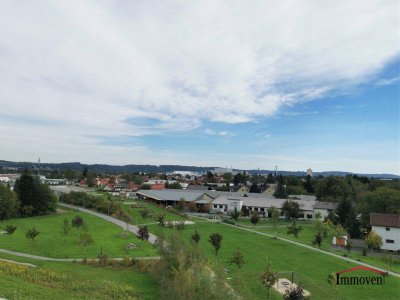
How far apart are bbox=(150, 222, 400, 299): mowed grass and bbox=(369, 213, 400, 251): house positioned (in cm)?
1187

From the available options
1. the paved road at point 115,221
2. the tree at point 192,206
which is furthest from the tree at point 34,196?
the tree at point 192,206

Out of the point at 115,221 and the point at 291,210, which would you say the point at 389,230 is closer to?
the point at 291,210

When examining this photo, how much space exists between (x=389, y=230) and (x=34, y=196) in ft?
165

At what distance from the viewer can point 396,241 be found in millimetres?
41938

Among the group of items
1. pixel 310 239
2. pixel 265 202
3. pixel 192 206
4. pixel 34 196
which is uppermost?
pixel 265 202

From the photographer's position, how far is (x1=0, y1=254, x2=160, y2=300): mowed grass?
17875 mm

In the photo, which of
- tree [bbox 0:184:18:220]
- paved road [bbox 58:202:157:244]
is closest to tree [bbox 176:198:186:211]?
paved road [bbox 58:202:157:244]

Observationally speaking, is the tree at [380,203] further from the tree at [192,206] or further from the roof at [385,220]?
the tree at [192,206]

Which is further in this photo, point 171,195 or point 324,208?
point 171,195

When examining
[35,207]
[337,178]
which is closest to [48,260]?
[35,207]

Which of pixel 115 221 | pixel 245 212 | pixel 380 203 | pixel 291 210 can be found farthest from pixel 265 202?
pixel 115 221

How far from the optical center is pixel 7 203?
2007 inches

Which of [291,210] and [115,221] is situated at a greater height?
[291,210]

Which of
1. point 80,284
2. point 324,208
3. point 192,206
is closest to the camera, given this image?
point 80,284
